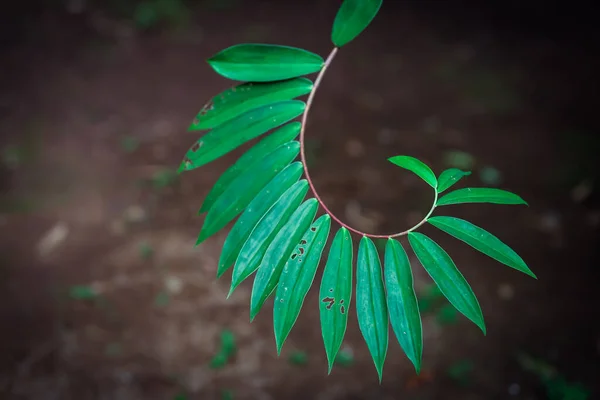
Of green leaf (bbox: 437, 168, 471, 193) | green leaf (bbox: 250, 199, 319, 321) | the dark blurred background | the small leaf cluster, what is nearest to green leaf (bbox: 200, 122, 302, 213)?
the small leaf cluster

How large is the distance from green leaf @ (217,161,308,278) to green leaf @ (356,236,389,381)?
133mm

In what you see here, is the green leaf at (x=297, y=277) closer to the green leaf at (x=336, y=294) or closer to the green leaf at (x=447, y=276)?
the green leaf at (x=336, y=294)

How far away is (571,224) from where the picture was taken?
5.61ft

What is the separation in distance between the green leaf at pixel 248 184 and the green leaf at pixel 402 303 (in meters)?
0.19

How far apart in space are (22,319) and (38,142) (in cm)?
77

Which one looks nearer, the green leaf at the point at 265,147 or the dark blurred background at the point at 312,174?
the green leaf at the point at 265,147

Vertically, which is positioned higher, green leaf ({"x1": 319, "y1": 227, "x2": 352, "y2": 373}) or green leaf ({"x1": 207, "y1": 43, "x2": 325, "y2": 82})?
green leaf ({"x1": 207, "y1": 43, "x2": 325, "y2": 82})

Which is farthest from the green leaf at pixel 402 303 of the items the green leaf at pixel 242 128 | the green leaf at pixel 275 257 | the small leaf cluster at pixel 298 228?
the green leaf at pixel 242 128

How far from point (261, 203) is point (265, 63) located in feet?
0.64

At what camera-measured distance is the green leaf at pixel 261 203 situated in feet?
2.44

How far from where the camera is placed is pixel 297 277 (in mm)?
708

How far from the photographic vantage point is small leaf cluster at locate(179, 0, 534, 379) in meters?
0.69

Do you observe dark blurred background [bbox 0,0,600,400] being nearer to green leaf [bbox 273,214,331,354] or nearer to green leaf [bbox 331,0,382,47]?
green leaf [bbox 273,214,331,354]

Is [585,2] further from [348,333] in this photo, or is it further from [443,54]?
[348,333]
